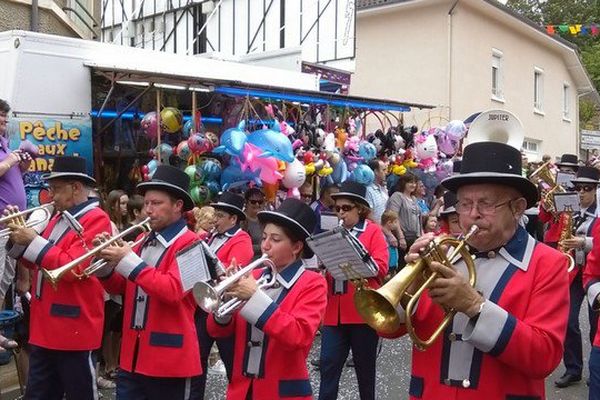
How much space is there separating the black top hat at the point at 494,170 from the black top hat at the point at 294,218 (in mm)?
1046

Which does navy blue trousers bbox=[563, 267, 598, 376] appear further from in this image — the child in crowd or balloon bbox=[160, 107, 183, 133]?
balloon bbox=[160, 107, 183, 133]

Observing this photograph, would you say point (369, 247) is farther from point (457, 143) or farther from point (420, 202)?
point (457, 143)

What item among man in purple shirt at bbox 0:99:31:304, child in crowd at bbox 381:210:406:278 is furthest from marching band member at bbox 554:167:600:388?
man in purple shirt at bbox 0:99:31:304

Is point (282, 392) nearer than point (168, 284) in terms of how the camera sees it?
Yes

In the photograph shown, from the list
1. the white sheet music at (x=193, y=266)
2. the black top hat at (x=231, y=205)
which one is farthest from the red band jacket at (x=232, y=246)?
Result: the white sheet music at (x=193, y=266)

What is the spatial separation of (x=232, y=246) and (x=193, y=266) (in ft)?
6.60

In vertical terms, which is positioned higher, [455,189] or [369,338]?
[455,189]

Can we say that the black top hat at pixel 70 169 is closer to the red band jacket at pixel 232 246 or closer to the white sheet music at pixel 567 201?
the red band jacket at pixel 232 246

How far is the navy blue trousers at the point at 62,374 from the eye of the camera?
13.9ft

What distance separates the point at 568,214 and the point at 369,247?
2.33 metres

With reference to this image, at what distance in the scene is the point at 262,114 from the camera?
954 cm

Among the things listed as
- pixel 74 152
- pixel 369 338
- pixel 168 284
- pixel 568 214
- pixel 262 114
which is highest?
pixel 262 114

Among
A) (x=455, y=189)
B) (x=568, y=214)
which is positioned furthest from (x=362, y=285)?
(x=568, y=214)

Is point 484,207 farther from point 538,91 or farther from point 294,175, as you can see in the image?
point 538,91
